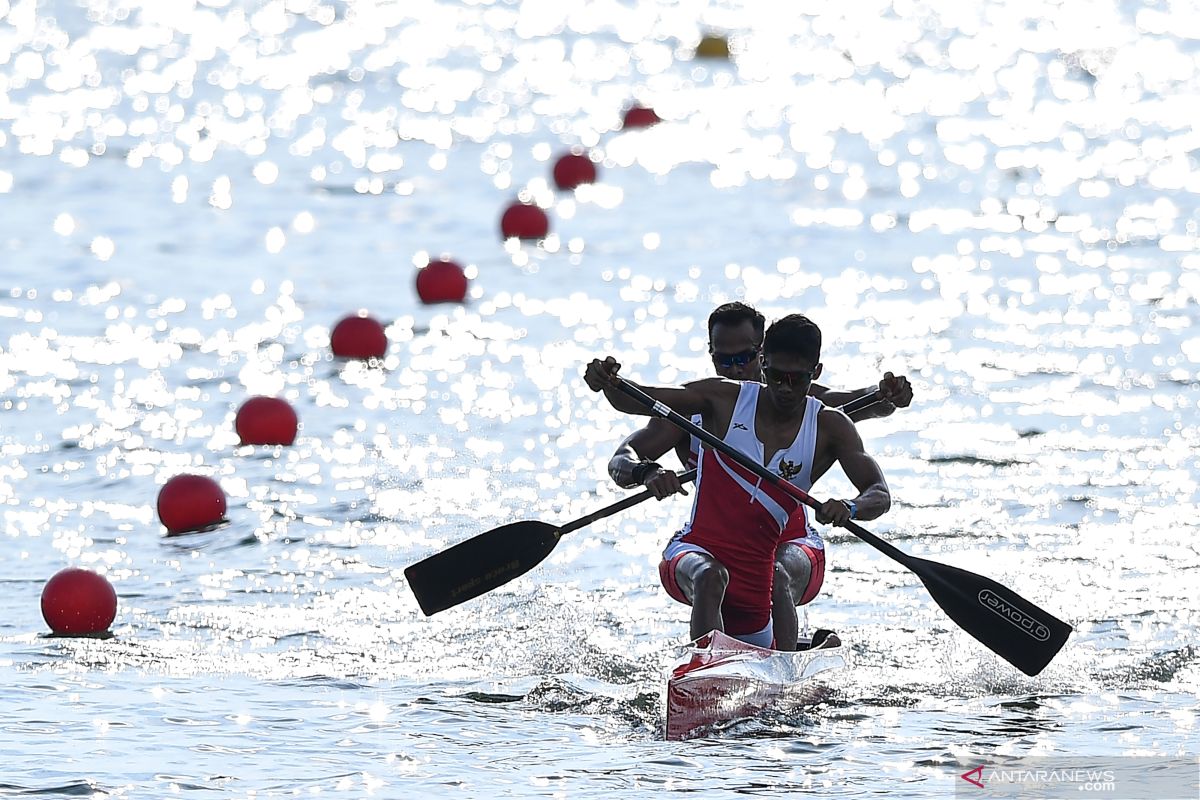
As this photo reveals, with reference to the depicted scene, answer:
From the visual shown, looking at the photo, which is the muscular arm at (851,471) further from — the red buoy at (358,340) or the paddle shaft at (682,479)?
the red buoy at (358,340)

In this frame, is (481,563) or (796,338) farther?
(481,563)

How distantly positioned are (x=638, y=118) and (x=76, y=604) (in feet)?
47.0

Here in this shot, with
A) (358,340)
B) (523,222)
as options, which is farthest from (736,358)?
(523,222)

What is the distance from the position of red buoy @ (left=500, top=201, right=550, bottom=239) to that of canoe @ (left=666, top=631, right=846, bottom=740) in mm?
10397

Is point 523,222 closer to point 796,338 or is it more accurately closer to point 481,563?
point 481,563

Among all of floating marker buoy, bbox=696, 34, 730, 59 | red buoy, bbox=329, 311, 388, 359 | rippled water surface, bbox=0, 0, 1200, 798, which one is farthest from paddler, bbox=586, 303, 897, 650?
floating marker buoy, bbox=696, 34, 730, 59

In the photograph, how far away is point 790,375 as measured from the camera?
24.1 feet

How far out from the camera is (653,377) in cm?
1316

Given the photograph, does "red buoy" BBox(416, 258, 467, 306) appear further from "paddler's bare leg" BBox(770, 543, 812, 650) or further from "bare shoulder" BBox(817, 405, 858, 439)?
"bare shoulder" BBox(817, 405, 858, 439)

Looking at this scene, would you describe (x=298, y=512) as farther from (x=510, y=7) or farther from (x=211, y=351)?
(x=510, y=7)

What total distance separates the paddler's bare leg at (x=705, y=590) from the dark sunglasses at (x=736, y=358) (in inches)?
32.7

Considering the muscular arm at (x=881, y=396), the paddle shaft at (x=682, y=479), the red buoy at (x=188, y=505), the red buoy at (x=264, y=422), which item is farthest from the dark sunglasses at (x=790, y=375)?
the red buoy at (x=264, y=422)

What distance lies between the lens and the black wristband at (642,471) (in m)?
7.52

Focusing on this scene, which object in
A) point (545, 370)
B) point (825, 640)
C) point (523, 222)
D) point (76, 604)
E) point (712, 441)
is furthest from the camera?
point (523, 222)
